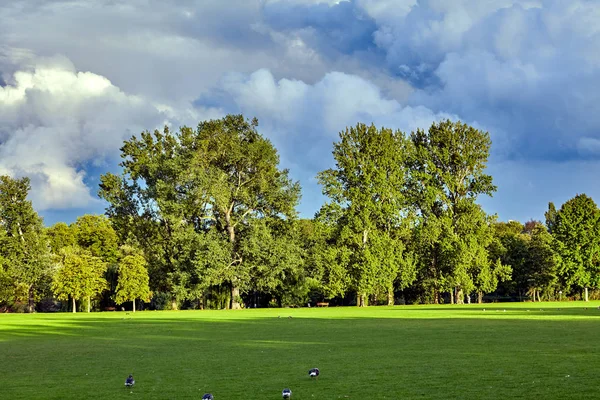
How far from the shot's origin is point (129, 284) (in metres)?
78.1

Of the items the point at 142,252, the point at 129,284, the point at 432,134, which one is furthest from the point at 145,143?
the point at 432,134

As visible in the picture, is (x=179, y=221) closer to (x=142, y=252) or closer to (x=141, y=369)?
(x=142, y=252)

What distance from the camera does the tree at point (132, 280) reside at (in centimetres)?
7831

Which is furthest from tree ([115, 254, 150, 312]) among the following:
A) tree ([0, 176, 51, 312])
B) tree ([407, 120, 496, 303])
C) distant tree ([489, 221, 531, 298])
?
distant tree ([489, 221, 531, 298])

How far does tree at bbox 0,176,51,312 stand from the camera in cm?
8181

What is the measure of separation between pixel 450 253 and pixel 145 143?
1666 inches

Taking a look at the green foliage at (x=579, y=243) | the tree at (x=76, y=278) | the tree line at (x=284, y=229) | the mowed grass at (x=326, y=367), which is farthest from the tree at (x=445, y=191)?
the mowed grass at (x=326, y=367)

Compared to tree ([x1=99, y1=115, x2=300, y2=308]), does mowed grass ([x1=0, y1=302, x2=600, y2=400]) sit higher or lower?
lower

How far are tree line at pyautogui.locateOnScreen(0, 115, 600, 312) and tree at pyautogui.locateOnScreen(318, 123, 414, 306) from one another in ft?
0.54

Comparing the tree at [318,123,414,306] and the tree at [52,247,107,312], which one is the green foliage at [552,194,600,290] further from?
the tree at [52,247,107,312]

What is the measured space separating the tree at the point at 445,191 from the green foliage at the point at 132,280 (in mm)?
33834

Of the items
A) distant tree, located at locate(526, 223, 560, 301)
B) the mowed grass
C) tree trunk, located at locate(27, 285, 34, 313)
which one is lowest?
tree trunk, located at locate(27, 285, 34, 313)

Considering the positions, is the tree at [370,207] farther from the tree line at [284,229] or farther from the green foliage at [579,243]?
the green foliage at [579,243]

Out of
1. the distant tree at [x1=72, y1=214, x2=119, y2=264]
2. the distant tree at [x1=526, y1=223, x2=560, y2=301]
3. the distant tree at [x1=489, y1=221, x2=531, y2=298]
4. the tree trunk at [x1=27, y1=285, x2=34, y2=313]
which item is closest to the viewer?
the tree trunk at [x1=27, y1=285, x2=34, y2=313]
